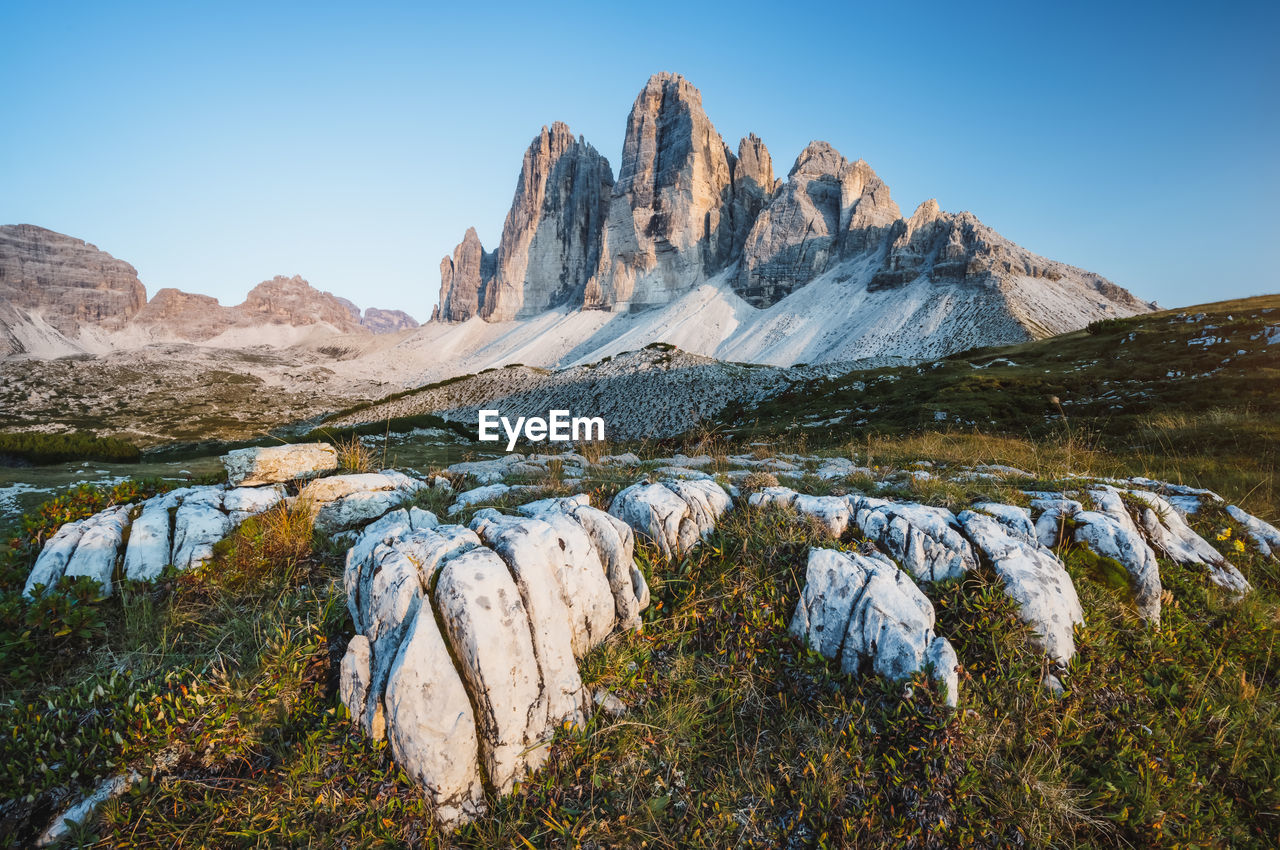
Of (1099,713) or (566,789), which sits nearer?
(566,789)

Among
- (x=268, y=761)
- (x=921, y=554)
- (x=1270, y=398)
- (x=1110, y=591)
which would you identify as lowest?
(x=268, y=761)

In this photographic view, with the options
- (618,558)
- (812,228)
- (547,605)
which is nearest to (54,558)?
(547,605)

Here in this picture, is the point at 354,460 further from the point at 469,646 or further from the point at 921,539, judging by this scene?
the point at 921,539

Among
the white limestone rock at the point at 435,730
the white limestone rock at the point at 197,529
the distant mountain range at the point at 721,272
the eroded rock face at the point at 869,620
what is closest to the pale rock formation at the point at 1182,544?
the eroded rock face at the point at 869,620

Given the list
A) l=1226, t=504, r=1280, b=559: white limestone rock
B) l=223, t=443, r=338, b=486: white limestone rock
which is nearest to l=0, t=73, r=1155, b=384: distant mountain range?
l=1226, t=504, r=1280, b=559: white limestone rock

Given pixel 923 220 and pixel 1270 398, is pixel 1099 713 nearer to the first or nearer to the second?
pixel 1270 398

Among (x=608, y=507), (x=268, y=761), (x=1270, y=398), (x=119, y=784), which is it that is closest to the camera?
(x=119, y=784)

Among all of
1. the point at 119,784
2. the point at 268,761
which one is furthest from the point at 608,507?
the point at 119,784
